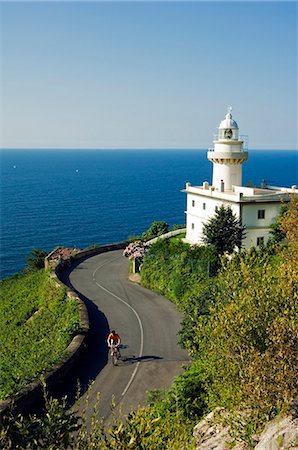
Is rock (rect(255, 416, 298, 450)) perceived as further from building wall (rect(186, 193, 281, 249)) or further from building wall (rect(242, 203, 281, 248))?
building wall (rect(242, 203, 281, 248))

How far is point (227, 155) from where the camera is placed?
4141 cm

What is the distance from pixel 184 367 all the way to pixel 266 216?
69.4ft

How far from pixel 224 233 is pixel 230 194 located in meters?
4.90

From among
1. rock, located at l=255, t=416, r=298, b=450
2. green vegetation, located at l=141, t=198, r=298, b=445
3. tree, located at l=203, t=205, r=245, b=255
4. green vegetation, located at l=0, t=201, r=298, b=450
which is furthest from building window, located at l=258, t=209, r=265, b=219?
rock, located at l=255, t=416, r=298, b=450

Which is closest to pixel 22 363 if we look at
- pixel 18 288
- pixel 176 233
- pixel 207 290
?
pixel 207 290

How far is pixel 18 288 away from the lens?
1534 inches

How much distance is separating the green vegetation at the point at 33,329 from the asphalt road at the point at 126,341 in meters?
1.20

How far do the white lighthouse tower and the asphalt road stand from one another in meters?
13.1

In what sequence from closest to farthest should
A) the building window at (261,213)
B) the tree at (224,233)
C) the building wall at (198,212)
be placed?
the tree at (224,233)
the building window at (261,213)
the building wall at (198,212)

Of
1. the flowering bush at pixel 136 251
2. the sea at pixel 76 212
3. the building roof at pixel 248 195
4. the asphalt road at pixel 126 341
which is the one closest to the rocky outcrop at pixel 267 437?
the asphalt road at pixel 126 341

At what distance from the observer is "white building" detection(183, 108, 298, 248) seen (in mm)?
37125

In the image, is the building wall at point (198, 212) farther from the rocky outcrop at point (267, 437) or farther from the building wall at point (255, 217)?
the rocky outcrop at point (267, 437)

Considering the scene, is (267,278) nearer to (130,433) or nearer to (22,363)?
(130,433)

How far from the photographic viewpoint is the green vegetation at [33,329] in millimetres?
17875
